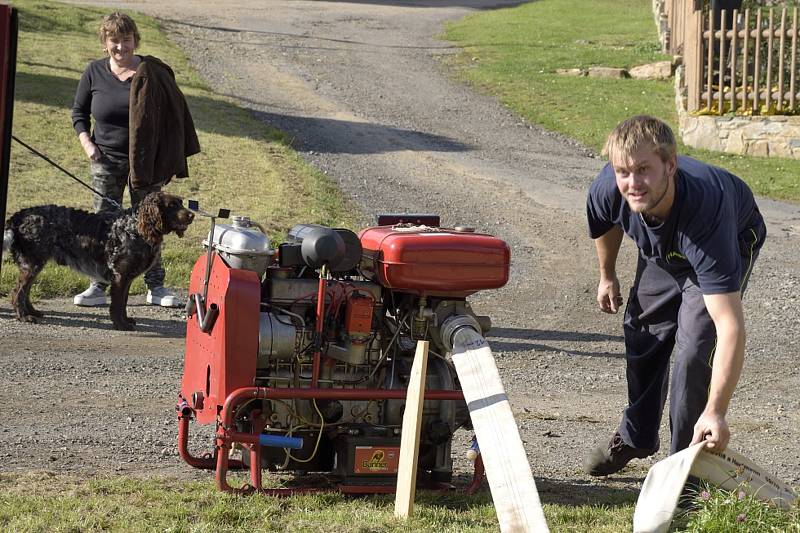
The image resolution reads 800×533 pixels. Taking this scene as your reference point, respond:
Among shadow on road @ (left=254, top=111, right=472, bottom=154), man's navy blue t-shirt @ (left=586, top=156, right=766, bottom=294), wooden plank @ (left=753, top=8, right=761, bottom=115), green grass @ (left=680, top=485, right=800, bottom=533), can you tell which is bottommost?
green grass @ (left=680, top=485, right=800, bottom=533)

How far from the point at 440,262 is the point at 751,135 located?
13.2 metres

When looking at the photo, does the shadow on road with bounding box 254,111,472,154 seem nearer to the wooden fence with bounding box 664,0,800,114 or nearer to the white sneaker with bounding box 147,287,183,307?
the wooden fence with bounding box 664,0,800,114

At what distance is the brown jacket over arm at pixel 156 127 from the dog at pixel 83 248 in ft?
0.91

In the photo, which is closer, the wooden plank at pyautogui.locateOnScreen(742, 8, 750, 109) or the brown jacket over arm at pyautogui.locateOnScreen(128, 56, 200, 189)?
the brown jacket over arm at pyautogui.locateOnScreen(128, 56, 200, 189)

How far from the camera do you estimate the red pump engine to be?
4879mm

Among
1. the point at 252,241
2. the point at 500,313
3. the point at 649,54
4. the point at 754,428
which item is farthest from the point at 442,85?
the point at 252,241

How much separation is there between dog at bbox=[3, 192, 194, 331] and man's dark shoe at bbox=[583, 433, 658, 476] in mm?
4133

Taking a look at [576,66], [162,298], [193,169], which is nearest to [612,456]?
[162,298]

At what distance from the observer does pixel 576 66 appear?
2369cm

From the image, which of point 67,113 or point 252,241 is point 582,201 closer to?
point 67,113

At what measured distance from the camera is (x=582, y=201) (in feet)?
46.2

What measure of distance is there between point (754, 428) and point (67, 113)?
11875 mm

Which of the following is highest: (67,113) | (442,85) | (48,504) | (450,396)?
(442,85)

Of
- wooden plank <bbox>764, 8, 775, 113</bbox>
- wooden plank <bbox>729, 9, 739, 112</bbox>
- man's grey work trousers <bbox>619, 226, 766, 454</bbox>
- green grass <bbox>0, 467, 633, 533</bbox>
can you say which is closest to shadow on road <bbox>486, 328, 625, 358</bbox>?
man's grey work trousers <bbox>619, 226, 766, 454</bbox>
